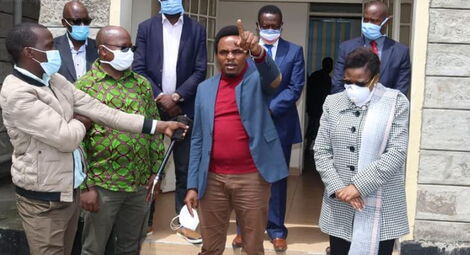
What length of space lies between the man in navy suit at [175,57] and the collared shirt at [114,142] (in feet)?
3.00

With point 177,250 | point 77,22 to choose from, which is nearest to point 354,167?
point 177,250

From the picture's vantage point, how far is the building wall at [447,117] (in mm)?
4930

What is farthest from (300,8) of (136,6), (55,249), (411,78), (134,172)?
(55,249)

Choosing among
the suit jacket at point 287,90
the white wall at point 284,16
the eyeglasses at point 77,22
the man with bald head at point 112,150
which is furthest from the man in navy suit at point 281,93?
the white wall at point 284,16

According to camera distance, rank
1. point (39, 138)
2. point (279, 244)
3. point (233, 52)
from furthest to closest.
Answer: point (279, 244)
point (233, 52)
point (39, 138)

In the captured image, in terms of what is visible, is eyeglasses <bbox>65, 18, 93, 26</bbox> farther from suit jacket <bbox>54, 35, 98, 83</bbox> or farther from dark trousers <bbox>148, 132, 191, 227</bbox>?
dark trousers <bbox>148, 132, 191, 227</bbox>

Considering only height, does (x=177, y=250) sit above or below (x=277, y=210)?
below

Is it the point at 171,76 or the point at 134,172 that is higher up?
the point at 171,76

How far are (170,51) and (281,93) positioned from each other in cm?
102

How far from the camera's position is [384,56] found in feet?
15.9

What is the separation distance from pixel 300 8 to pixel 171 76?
→ 4062 mm

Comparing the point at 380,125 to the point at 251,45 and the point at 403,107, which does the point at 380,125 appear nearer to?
the point at 403,107

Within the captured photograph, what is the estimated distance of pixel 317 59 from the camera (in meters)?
12.3

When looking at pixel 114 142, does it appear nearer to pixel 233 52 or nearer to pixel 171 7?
pixel 233 52
